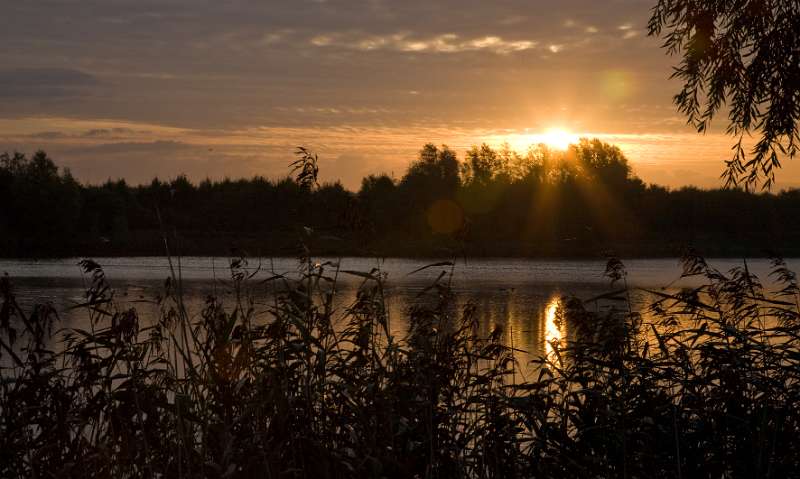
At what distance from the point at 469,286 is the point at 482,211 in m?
40.4

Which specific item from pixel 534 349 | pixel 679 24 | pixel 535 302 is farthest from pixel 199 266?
pixel 679 24

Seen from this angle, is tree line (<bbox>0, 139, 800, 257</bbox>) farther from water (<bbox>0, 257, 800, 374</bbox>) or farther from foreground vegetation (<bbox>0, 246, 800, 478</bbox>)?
foreground vegetation (<bbox>0, 246, 800, 478</bbox>)

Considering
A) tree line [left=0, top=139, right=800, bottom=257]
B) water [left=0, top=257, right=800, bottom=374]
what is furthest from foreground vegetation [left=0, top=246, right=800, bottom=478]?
tree line [left=0, top=139, right=800, bottom=257]

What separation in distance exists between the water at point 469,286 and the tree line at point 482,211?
6.20 metres

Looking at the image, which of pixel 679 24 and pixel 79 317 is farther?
pixel 79 317

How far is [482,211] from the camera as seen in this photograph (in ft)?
226

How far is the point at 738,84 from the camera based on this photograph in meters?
8.66

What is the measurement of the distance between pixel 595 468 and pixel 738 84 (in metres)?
5.17

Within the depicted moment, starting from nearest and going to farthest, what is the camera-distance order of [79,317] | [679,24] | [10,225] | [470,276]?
[679,24]
[79,317]
[470,276]
[10,225]

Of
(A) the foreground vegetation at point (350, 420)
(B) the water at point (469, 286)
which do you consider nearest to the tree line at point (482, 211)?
(B) the water at point (469, 286)

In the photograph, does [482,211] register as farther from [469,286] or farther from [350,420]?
[350,420]

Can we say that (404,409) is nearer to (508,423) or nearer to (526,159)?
(508,423)

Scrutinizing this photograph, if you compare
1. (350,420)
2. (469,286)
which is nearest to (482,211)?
(469,286)

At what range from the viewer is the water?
17.5m
